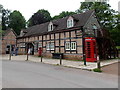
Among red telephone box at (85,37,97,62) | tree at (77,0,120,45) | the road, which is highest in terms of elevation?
tree at (77,0,120,45)

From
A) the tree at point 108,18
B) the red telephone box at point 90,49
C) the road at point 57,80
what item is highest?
the tree at point 108,18

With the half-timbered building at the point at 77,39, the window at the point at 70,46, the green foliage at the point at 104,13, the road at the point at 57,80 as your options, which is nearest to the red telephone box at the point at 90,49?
the half-timbered building at the point at 77,39

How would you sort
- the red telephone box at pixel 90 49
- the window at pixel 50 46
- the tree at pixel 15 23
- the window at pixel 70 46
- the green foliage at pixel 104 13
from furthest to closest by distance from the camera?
1. the tree at pixel 15 23
2. the green foliage at pixel 104 13
3. the window at pixel 50 46
4. the window at pixel 70 46
5. the red telephone box at pixel 90 49

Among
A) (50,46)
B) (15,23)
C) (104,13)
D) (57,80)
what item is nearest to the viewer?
(57,80)

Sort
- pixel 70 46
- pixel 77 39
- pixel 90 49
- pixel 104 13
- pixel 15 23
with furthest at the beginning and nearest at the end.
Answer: pixel 15 23, pixel 104 13, pixel 70 46, pixel 77 39, pixel 90 49

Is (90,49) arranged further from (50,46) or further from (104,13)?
(104,13)

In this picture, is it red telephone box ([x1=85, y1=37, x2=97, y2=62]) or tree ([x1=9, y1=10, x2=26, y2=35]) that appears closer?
red telephone box ([x1=85, y1=37, x2=97, y2=62])

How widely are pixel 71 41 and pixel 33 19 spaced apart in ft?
93.7

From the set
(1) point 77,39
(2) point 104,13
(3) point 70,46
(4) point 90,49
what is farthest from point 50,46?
(2) point 104,13

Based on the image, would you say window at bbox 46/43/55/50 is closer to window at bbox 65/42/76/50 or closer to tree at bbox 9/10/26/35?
window at bbox 65/42/76/50

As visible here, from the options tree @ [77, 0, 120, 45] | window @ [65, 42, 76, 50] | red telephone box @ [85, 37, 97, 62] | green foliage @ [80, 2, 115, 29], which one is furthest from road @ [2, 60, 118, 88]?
green foliage @ [80, 2, 115, 29]

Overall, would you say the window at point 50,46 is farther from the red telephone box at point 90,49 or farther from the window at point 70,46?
the red telephone box at point 90,49

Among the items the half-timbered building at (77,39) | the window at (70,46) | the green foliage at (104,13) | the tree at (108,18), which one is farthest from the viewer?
the green foliage at (104,13)

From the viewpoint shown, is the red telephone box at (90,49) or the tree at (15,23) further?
the tree at (15,23)
